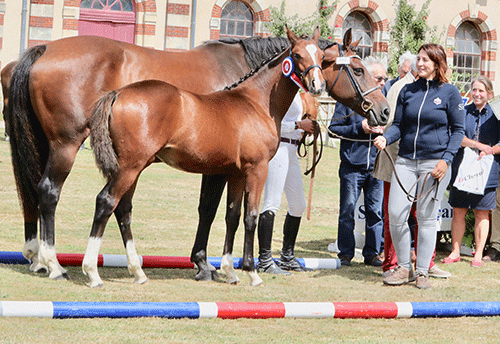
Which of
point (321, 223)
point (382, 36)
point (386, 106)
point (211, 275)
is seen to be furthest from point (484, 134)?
point (382, 36)

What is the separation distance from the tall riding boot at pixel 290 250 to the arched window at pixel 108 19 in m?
15.4

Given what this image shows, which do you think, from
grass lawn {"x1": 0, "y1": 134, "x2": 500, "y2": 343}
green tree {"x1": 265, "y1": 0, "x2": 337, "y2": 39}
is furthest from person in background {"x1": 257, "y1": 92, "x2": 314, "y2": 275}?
green tree {"x1": 265, "y1": 0, "x2": 337, "y2": 39}

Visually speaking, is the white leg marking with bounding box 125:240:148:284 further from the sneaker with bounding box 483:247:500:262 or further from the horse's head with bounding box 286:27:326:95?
the sneaker with bounding box 483:247:500:262

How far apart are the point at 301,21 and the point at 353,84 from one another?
17321 mm

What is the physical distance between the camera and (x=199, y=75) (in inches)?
246

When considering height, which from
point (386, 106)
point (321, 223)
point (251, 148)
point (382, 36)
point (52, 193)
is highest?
point (382, 36)

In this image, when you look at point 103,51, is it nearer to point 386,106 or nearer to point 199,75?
point 199,75

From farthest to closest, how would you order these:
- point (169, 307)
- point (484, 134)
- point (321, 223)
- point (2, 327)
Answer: point (321, 223) → point (484, 134) → point (169, 307) → point (2, 327)

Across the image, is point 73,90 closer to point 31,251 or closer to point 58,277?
point 31,251

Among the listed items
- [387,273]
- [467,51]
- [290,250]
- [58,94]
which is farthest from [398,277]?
[467,51]

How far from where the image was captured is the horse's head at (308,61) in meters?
5.68

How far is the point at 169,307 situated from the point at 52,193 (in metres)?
1.83

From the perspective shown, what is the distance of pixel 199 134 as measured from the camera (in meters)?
5.29

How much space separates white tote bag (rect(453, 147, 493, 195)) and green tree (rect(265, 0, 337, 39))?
A: 14.8 m
